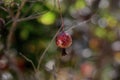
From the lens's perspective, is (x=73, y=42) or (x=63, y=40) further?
(x=73, y=42)

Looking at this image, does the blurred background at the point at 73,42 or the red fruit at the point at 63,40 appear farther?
the blurred background at the point at 73,42

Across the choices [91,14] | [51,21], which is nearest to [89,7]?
[91,14]

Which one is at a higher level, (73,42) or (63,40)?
(63,40)

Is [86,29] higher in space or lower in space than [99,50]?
higher

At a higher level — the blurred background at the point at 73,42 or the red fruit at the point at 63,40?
the red fruit at the point at 63,40

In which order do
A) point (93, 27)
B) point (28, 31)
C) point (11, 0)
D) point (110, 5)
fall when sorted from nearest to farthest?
point (11, 0) < point (28, 31) < point (93, 27) < point (110, 5)

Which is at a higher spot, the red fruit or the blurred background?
the red fruit

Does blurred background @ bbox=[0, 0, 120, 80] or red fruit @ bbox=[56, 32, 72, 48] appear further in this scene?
blurred background @ bbox=[0, 0, 120, 80]

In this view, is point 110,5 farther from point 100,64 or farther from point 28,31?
point 28,31
